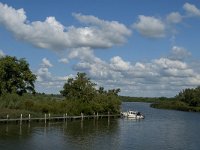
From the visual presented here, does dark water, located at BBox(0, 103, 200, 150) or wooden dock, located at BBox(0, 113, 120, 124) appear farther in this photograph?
wooden dock, located at BBox(0, 113, 120, 124)

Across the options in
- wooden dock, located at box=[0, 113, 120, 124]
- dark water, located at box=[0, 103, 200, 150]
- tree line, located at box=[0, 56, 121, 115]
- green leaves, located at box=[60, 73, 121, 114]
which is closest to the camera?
dark water, located at box=[0, 103, 200, 150]

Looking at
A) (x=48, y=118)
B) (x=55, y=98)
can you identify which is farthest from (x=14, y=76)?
(x=48, y=118)

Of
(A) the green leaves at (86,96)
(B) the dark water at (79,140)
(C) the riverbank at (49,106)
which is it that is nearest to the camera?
(B) the dark water at (79,140)

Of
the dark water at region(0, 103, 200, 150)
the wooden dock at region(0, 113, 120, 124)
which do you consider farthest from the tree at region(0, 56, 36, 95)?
the dark water at region(0, 103, 200, 150)

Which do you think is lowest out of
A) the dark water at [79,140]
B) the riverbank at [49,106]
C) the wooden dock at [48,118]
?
the dark water at [79,140]

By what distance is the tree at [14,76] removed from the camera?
10562 cm

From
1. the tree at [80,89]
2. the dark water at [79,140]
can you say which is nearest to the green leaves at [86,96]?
the tree at [80,89]

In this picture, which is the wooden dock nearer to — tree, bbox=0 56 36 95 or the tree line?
the tree line

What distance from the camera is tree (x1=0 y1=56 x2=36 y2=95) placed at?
4158 inches

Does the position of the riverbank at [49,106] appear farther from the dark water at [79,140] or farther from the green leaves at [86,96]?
the dark water at [79,140]

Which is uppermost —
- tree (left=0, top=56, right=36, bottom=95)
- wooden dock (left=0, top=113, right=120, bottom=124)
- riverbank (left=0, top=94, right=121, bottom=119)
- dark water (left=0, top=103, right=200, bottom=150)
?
tree (left=0, top=56, right=36, bottom=95)

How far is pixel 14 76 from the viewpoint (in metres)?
108

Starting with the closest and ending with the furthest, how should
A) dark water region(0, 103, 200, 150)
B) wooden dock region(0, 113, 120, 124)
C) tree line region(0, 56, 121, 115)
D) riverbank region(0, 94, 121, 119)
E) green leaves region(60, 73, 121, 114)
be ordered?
1. dark water region(0, 103, 200, 150)
2. wooden dock region(0, 113, 120, 124)
3. riverbank region(0, 94, 121, 119)
4. tree line region(0, 56, 121, 115)
5. green leaves region(60, 73, 121, 114)

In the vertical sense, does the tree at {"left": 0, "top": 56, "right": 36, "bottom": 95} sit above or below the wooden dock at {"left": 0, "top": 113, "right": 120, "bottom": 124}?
above
